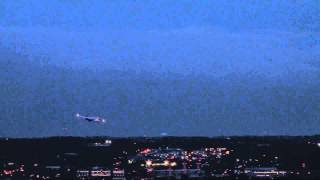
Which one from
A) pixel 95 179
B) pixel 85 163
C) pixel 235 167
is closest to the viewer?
pixel 95 179

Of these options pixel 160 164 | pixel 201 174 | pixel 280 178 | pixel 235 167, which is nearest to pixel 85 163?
pixel 160 164

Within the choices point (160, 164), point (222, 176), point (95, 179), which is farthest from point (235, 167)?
point (95, 179)

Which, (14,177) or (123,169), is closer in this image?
(14,177)

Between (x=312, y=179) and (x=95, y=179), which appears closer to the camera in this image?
(x=312, y=179)

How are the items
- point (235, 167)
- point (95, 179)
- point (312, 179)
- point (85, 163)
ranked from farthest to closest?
point (85, 163) → point (235, 167) → point (95, 179) → point (312, 179)

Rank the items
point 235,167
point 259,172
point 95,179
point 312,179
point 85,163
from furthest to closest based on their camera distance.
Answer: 1. point 85,163
2. point 235,167
3. point 259,172
4. point 95,179
5. point 312,179

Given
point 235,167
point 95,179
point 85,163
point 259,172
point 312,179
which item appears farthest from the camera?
point 85,163

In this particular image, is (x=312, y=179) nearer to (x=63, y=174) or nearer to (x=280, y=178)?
(x=280, y=178)

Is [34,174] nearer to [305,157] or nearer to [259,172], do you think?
[259,172]
